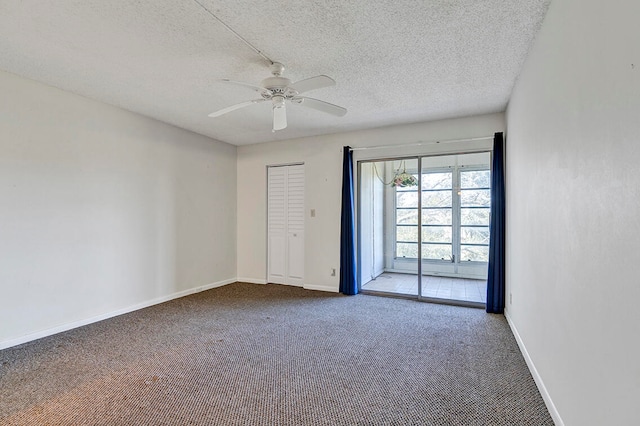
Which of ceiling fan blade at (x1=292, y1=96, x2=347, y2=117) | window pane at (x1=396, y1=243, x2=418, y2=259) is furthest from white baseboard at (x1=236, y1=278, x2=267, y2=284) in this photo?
ceiling fan blade at (x1=292, y1=96, x2=347, y2=117)

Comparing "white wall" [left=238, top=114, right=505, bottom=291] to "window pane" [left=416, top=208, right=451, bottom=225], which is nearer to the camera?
"white wall" [left=238, top=114, right=505, bottom=291]

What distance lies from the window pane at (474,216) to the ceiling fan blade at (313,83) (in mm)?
3725

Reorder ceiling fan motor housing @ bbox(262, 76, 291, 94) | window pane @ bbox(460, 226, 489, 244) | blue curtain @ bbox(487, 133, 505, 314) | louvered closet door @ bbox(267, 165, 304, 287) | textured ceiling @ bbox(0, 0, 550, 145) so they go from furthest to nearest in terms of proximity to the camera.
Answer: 1. louvered closet door @ bbox(267, 165, 304, 287)
2. window pane @ bbox(460, 226, 489, 244)
3. blue curtain @ bbox(487, 133, 505, 314)
4. ceiling fan motor housing @ bbox(262, 76, 291, 94)
5. textured ceiling @ bbox(0, 0, 550, 145)

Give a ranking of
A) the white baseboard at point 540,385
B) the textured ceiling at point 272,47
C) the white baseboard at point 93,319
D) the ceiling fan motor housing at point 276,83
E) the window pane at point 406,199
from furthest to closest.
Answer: the window pane at point 406,199
the white baseboard at point 93,319
the ceiling fan motor housing at point 276,83
the textured ceiling at point 272,47
the white baseboard at point 540,385

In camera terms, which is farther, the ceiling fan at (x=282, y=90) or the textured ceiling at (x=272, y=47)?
the ceiling fan at (x=282, y=90)

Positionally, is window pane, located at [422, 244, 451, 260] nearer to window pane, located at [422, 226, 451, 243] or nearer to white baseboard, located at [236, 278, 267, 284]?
window pane, located at [422, 226, 451, 243]

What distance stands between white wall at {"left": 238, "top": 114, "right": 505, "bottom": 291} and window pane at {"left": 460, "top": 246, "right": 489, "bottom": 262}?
1.90 meters

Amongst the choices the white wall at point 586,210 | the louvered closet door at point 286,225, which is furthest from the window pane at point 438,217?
the white wall at point 586,210

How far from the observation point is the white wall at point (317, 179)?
4.56 meters

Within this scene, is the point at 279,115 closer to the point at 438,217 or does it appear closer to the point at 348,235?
the point at 348,235

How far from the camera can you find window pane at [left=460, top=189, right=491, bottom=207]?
16.8ft

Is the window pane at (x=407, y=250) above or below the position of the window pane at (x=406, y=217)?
below

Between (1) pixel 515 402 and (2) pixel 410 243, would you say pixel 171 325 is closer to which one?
(1) pixel 515 402

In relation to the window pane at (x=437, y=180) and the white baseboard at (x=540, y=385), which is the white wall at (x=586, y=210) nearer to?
the white baseboard at (x=540, y=385)
